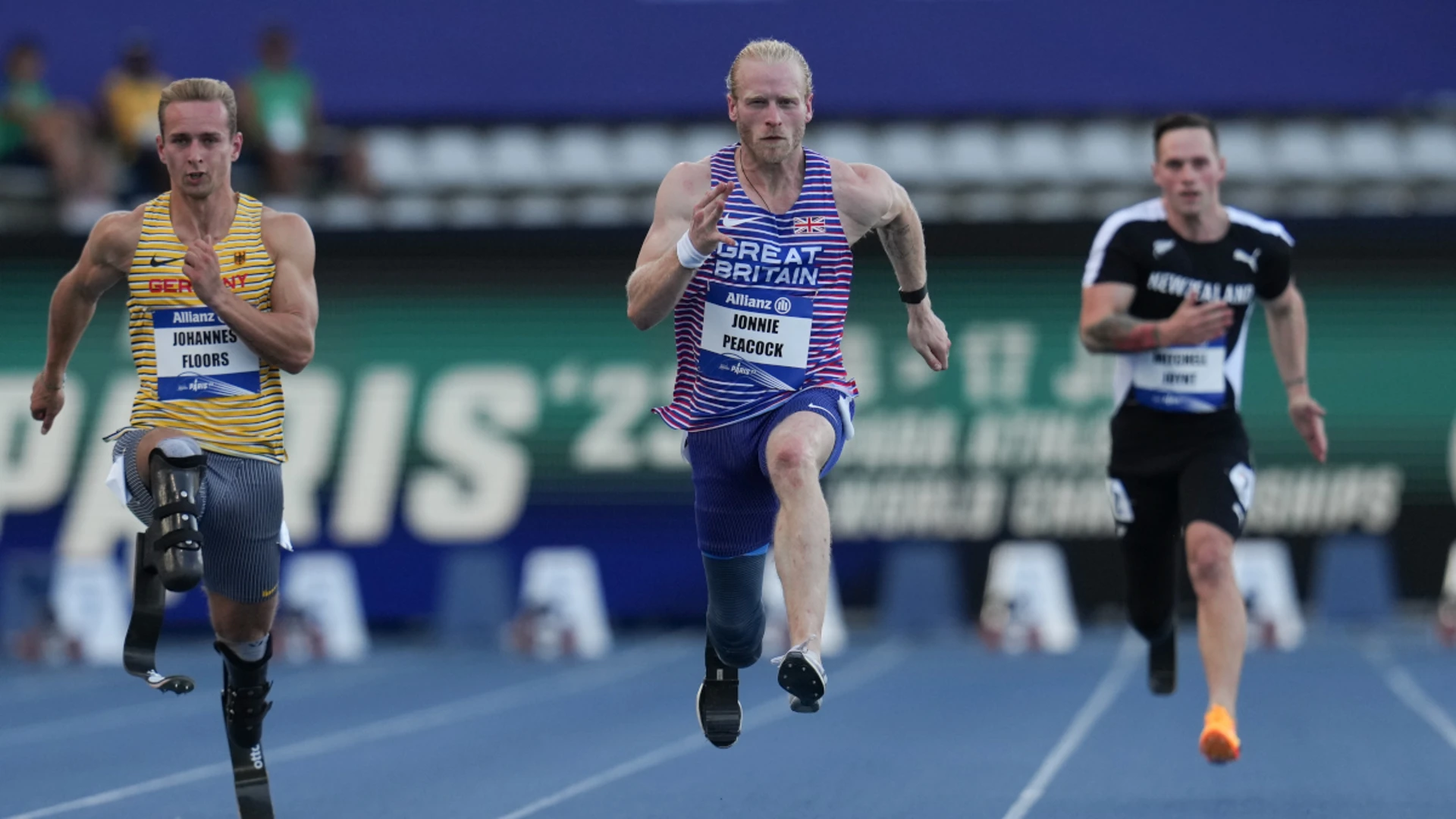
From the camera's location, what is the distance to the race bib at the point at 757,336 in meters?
6.88

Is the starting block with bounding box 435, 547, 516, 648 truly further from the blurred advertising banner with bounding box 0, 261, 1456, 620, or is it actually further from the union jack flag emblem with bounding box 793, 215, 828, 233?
the union jack flag emblem with bounding box 793, 215, 828, 233

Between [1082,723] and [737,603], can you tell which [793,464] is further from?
[1082,723]

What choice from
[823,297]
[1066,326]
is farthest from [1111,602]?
[823,297]

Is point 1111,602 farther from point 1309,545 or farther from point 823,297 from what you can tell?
point 823,297

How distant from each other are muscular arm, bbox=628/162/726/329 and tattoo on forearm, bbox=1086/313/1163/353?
2.16 metres

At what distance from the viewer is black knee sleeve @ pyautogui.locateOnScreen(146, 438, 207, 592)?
6.55 metres

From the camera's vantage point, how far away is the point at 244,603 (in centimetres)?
706

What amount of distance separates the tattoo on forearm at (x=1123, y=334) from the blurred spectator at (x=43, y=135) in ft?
37.0

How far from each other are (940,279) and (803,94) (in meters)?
11.0

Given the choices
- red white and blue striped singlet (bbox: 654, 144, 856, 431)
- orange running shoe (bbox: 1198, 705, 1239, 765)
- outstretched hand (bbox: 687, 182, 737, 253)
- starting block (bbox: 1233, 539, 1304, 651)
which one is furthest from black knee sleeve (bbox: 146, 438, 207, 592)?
starting block (bbox: 1233, 539, 1304, 651)

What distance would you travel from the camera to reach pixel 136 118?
56.9 feet

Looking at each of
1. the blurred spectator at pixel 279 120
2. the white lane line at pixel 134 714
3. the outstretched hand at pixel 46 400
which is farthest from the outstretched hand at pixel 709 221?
the blurred spectator at pixel 279 120

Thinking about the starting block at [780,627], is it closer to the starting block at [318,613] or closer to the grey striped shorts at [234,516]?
the starting block at [318,613]

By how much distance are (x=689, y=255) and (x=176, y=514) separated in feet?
5.79
